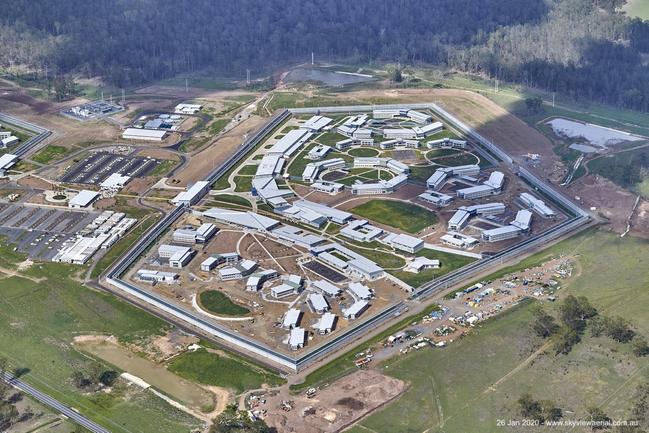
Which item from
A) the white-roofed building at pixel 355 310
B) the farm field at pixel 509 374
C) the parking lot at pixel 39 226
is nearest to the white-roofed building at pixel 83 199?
the parking lot at pixel 39 226

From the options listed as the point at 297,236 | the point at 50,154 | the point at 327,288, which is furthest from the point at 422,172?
the point at 50,154

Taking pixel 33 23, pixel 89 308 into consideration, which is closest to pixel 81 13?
pixel 33 23

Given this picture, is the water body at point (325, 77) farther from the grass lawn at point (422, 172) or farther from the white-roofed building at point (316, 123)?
the grass lawn at point (422, 172)

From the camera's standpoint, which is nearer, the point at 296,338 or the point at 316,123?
the point at 296,338

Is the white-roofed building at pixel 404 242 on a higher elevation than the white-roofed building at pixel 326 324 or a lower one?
higher

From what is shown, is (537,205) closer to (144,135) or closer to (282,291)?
(282,291)
